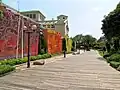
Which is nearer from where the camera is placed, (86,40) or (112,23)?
(112,23)

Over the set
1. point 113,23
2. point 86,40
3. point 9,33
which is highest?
point 86,40

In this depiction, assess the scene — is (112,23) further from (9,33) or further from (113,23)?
(9,33)

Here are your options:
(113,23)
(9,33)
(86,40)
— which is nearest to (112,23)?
(113,23)

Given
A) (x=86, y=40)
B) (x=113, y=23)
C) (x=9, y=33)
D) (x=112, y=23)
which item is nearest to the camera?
(x=9, y=33)

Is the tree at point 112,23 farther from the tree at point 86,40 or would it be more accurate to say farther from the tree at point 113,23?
the tree at point 86,40

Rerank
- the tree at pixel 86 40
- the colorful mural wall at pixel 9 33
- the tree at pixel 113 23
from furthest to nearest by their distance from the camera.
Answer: the tree at pixel 86 40 → the tree at pixel 113 23 → the colorful mural wall at pixel 9 33

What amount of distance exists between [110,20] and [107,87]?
29894 mm

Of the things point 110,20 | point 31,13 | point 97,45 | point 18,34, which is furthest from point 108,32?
point 97,45

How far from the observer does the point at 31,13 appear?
67.4 meters

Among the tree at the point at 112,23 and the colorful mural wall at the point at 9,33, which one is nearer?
the colorful mural wall at the point at 9,33

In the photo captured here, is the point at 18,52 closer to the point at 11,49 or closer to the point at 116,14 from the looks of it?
the point at 11,49

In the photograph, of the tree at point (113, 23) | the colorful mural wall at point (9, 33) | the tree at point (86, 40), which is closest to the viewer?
the colorful mural wall at point (9, 33)

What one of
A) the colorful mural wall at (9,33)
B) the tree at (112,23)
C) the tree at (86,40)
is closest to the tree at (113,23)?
the tree at (112,23)

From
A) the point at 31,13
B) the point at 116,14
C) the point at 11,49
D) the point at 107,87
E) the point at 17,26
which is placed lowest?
the point at 107,87
